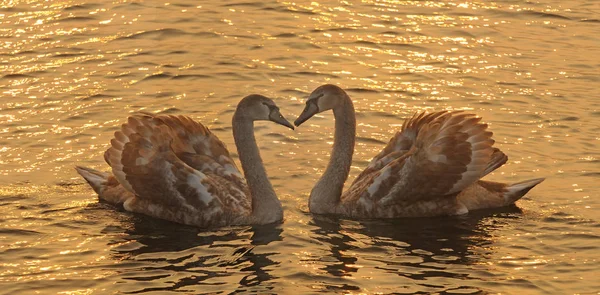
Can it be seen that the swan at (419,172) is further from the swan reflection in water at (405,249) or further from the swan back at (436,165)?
the swan reflection in water at (405,249)

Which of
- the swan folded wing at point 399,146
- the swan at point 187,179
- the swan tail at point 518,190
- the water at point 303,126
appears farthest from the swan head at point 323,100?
the swan tail at point 518,190

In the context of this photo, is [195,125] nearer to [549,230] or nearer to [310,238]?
[310,238]

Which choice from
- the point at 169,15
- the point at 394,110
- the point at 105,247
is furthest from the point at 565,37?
the point at 105,247

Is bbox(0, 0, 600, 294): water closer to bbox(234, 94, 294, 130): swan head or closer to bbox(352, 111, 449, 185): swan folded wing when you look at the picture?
bbox(352, 111, 449, 185): swan folded wing

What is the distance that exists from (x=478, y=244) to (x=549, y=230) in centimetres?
90

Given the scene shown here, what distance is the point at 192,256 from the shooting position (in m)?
14.2

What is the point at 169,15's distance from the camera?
25.0m

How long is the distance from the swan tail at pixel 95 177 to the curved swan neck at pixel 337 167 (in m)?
2.43

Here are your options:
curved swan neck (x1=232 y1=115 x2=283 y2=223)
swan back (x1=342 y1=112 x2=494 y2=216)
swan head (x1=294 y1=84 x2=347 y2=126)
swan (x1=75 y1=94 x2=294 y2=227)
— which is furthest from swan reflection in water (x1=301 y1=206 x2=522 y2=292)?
swan head (x1=294 y1=84 x2=347 y2=126)

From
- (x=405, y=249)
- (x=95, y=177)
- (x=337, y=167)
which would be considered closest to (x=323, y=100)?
(x=337, y=167)

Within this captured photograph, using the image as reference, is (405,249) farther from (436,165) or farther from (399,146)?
(399,146)

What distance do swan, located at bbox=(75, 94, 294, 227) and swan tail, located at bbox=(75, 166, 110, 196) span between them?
0.36 meters

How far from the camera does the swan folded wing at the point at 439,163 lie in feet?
50.6

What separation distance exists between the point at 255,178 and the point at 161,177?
3.43ft
